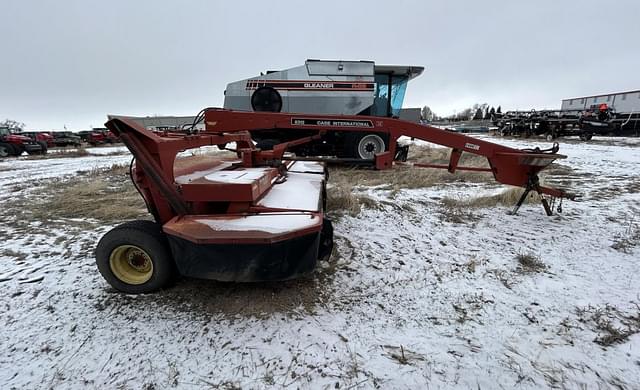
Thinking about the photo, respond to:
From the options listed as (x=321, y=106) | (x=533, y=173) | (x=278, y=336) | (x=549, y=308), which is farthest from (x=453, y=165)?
(x=321, y=106)

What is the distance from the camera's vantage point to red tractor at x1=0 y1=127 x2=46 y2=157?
16.9 m

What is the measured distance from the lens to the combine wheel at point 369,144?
8.49m

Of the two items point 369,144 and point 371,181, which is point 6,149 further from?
point 371,181

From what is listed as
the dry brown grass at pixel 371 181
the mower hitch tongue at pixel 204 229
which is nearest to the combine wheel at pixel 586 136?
the dry brown grass at pixel 371 181

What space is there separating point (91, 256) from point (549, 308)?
413 cm

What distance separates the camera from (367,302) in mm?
2445

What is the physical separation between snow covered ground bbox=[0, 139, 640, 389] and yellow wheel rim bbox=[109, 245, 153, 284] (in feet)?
0.58

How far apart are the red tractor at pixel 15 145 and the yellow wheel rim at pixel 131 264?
21.2m

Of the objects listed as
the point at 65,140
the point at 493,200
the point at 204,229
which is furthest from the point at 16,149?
the point at 493,200

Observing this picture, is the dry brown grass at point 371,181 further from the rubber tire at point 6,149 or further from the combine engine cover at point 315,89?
the rubber tire at point 6,149

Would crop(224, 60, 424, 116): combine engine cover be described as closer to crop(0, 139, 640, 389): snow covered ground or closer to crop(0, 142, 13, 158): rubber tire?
crop(0, 139, 640, 389): snow covered ground

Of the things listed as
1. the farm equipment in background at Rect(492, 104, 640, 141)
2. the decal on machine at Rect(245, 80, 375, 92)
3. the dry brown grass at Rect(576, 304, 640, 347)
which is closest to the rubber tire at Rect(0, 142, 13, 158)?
the decal on machine at Rect(245, 80, 375, 92)

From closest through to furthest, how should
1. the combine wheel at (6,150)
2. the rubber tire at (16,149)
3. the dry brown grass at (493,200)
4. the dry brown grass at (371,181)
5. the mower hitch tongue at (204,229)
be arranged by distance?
the mower hitch tongue at (204,229), the dry brown grass at (371,181), the dry brown grass at (493,200), the combine wheel at (6,150), the rubber tire at (16,149)

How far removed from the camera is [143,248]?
2.36 meters
